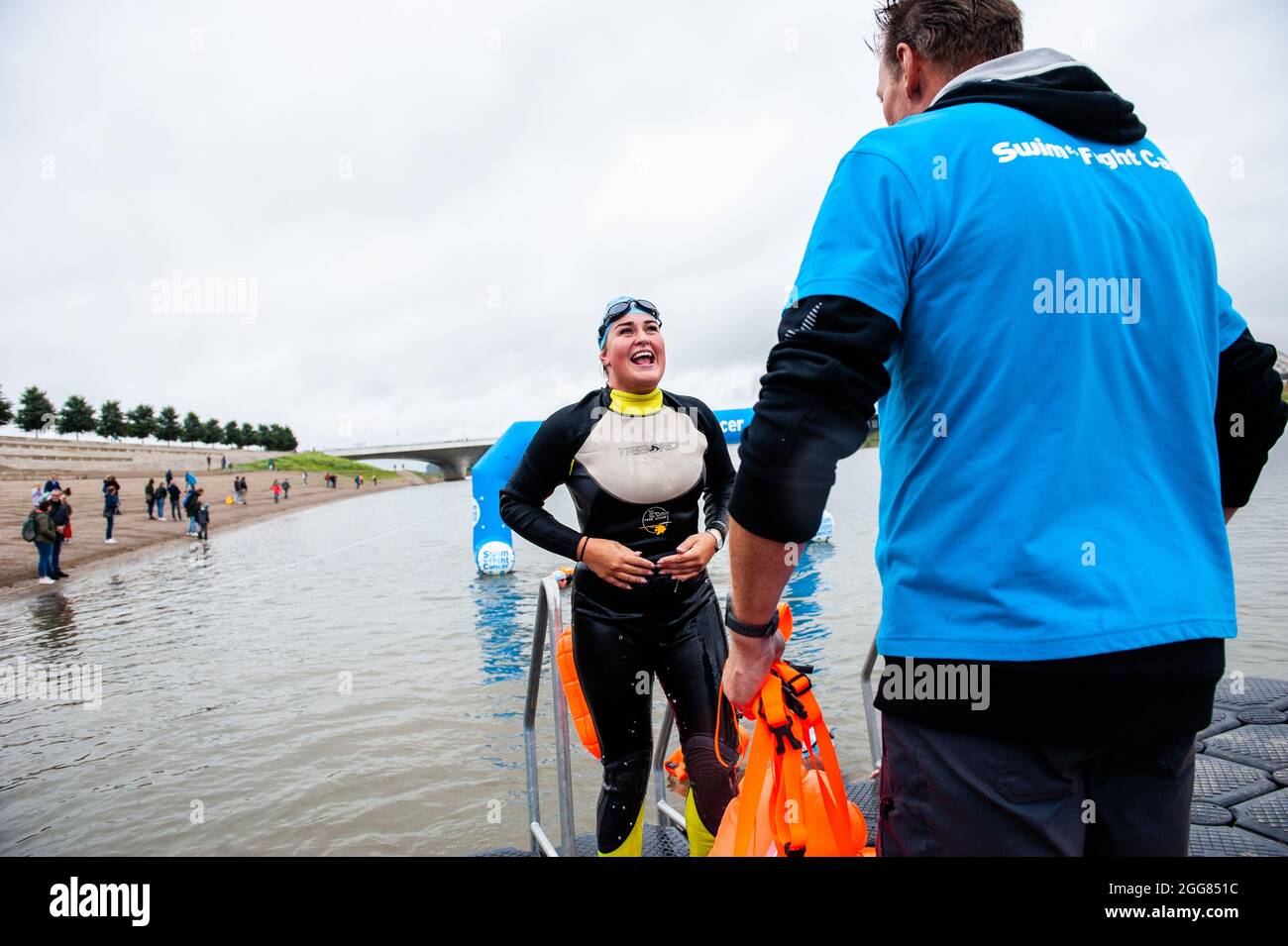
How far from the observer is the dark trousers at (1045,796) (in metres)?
1.19

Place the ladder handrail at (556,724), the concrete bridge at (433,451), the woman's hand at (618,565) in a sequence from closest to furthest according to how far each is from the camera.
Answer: the woman's hand at (618,565) < the ladder handrail at (556,724) < the concrete bridge at (433,451)

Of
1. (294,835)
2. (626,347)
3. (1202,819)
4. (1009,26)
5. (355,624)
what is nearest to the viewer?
(1009,26)

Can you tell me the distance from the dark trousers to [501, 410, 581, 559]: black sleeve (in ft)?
7.41

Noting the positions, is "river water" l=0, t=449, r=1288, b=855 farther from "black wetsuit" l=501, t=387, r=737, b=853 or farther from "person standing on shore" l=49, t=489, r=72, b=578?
"person standing on shore" l=49, t=489, r=72, b=578

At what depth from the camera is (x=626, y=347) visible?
3.47 m

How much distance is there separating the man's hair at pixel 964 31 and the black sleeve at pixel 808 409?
64cm

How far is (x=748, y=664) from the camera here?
5.32 ft

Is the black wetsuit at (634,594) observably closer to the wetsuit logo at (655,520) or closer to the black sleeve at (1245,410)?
the wetsuit logo at (655,520)

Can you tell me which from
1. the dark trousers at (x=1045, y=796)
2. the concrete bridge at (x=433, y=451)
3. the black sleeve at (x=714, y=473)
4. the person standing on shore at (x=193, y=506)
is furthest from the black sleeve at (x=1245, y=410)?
the concrete bridge at (x=433, y=451)

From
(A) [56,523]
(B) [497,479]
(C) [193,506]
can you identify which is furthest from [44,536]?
(B) [497,479]

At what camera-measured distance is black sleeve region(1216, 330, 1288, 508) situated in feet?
5.20
